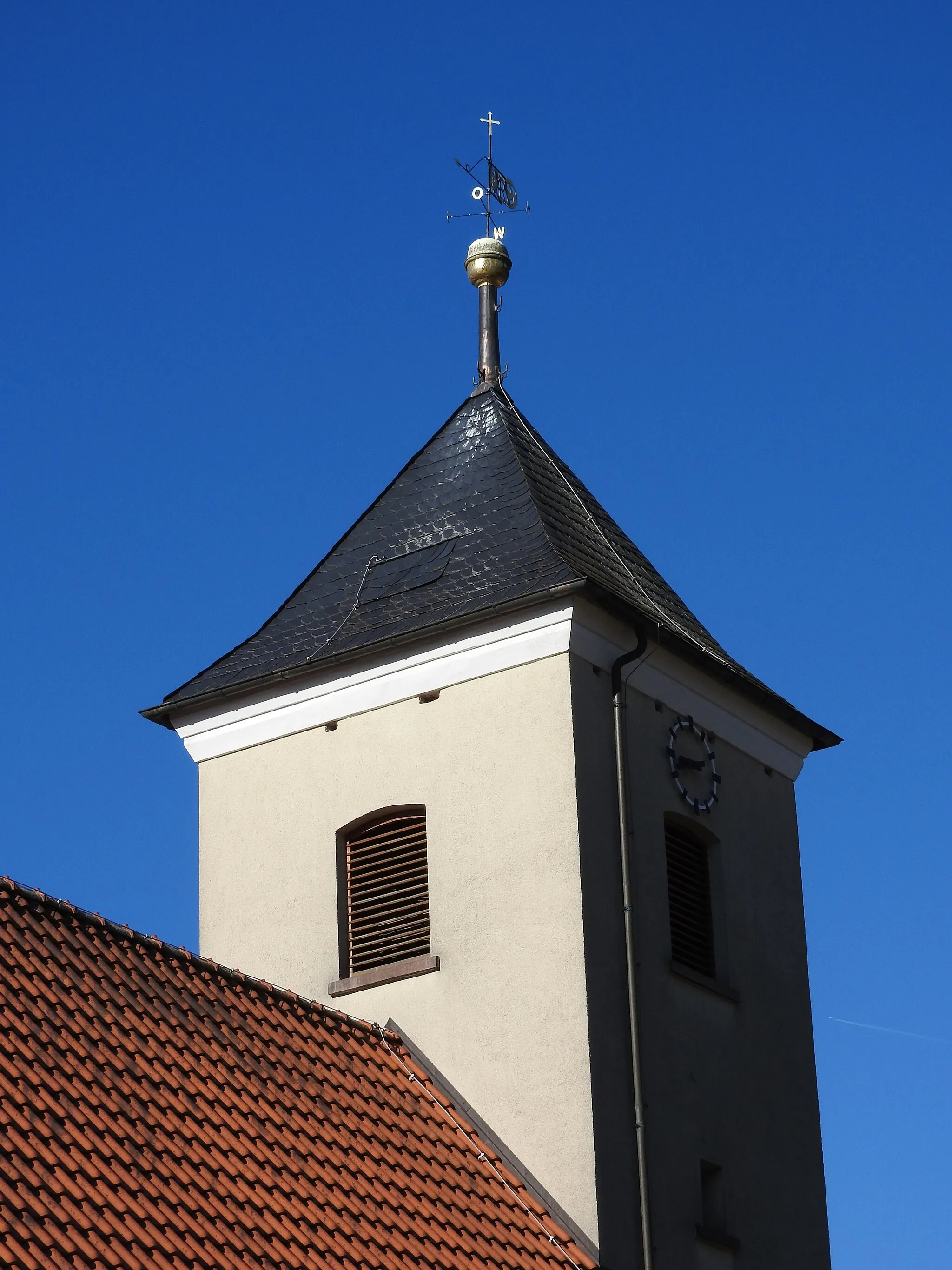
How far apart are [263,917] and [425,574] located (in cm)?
337

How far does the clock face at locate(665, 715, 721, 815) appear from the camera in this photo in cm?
1947

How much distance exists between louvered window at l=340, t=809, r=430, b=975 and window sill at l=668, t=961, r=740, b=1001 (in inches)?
80.2

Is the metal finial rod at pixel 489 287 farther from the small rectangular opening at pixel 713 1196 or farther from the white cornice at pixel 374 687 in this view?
the small rectangular opening at pixel 713 1196

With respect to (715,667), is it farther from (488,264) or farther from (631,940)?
(488,264)

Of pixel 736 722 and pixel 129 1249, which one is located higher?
pixel 736 722

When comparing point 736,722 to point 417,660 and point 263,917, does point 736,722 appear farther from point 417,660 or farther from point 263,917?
point 263,917

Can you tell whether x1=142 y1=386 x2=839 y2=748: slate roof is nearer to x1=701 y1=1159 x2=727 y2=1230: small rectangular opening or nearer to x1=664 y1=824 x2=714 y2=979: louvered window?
x1=664 y1=824 x2=714 y2=979: louvered window

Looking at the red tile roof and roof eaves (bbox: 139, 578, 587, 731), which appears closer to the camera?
the red tile roof

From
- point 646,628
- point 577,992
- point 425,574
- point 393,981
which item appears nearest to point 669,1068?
point 577,992

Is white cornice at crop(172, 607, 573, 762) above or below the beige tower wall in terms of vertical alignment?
above

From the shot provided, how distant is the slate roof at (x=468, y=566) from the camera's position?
1934 centimetres

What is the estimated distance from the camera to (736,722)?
67.5 feet

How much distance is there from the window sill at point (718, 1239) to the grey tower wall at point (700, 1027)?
5 centimetres

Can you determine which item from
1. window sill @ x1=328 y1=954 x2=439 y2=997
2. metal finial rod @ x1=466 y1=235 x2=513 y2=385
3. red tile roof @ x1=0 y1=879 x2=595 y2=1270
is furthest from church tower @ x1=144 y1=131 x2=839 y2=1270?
metal finial rod @ x1=466 y1=235 x2=513 y2=385
